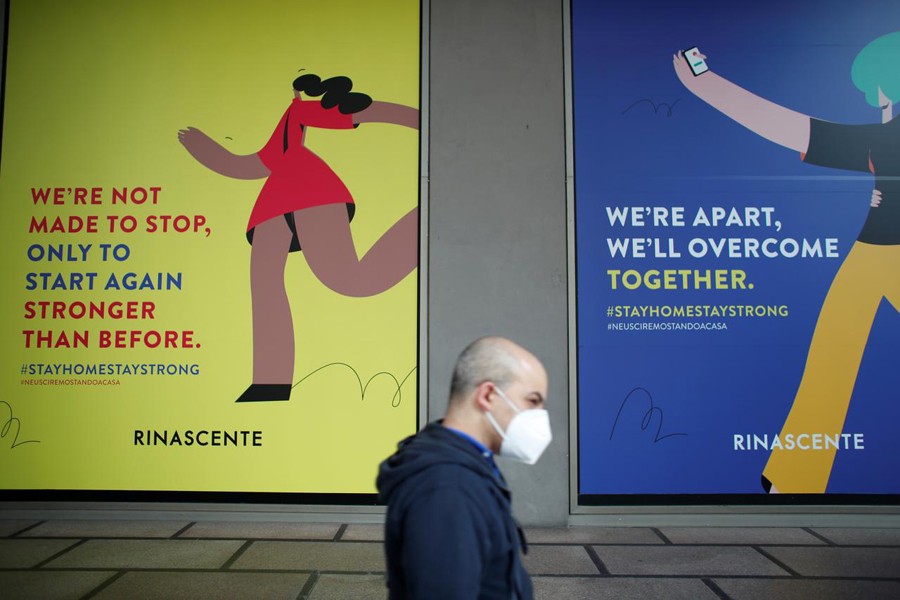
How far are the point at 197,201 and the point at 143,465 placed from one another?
1.97m

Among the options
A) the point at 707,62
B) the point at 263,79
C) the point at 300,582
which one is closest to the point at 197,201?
the point at 263,79

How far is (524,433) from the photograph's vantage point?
4.89 ft

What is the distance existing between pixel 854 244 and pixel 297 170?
416 cm

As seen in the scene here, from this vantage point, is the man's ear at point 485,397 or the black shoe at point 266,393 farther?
the black shoe at point 266,393

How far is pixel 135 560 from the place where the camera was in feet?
11.7

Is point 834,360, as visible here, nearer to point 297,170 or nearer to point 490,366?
point 490,366

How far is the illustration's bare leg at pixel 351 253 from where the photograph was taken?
4449mm

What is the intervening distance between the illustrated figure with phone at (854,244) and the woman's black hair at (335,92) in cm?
243

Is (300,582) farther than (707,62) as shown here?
No

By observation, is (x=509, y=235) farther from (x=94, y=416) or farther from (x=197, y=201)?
(x=94, y=416)

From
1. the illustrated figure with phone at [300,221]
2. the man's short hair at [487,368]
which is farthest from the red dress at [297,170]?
the man's short hair at [487,368]

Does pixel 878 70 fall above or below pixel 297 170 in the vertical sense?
above

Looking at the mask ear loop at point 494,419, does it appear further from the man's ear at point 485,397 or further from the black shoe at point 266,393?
the black shoe at point 266,393

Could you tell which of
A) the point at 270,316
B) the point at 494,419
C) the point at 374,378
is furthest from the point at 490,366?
the point at 270,316
